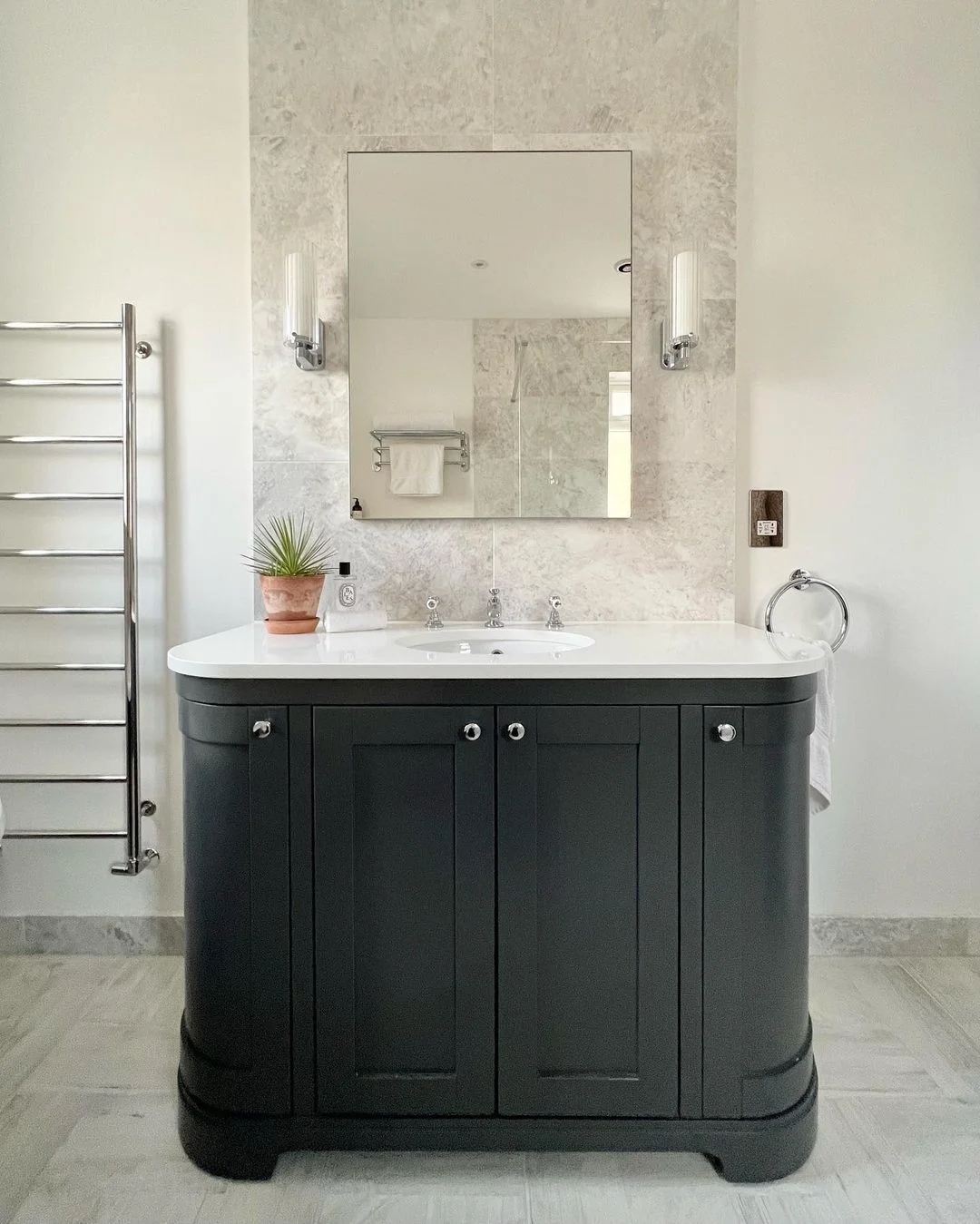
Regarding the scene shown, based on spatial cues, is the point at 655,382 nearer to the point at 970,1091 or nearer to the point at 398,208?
the point at 398,208

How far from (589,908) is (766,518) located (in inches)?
47.5

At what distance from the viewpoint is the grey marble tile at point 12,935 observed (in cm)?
213

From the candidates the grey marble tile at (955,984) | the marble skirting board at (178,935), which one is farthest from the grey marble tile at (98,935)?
the grey marble tile at (955,984)

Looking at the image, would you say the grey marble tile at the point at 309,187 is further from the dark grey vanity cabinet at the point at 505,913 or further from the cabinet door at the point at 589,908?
the cabinet door at the point at 589,908

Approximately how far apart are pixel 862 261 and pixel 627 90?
75 cm

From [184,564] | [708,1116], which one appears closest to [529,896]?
[708,1116]

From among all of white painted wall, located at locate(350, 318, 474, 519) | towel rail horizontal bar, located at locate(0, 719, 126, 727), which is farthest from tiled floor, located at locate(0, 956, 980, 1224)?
white painted wall, located at locate(350, 318, 474, 519)

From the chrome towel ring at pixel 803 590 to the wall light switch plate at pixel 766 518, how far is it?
0.10 metres

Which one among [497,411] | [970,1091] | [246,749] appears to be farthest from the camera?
[497,411]

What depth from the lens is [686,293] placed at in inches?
74.3

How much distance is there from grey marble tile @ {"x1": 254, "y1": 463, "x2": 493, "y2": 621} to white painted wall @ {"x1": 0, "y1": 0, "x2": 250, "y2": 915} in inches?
7.3

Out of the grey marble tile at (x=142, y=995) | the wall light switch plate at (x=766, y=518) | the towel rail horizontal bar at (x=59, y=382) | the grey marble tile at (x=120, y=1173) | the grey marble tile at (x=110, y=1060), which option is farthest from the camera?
the wall light switch plate at (x=766, y=518)

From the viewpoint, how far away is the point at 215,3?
80.3 inches

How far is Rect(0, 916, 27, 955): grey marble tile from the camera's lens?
2.13 meters
